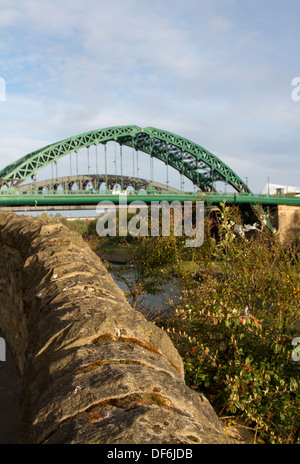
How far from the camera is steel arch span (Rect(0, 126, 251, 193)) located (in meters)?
46.3

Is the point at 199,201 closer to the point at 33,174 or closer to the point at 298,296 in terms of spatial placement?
the point at 298,296

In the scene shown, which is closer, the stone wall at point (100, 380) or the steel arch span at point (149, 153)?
the stone wall at point (100, 380)

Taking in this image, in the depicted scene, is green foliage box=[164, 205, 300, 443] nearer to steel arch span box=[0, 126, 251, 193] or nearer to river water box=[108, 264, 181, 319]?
river water box=[108, 264, 181, 319]

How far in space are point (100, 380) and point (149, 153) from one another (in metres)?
59.4

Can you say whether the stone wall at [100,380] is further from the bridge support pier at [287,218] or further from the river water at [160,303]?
the bridge support pier at [287,218]

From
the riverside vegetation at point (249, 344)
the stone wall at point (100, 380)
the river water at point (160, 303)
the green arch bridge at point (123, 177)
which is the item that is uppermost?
the green arch bridge at point (123, 177)

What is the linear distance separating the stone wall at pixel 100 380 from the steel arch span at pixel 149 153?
43.7 meters

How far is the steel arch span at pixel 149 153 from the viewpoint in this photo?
152 feet

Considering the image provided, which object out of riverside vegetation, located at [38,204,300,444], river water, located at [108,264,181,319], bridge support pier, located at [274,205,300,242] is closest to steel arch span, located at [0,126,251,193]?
bridge support pier, located at [274,205,300,242]

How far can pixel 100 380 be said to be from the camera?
5.32ft

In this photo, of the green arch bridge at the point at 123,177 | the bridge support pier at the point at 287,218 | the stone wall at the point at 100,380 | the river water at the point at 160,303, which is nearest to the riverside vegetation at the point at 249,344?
the stone wall at the point at 100,380

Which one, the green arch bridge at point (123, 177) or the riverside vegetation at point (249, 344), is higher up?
the green arch bridge at point (123, 177)

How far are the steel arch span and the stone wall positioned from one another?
4368 centimetres

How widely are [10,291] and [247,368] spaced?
13.5 ft
